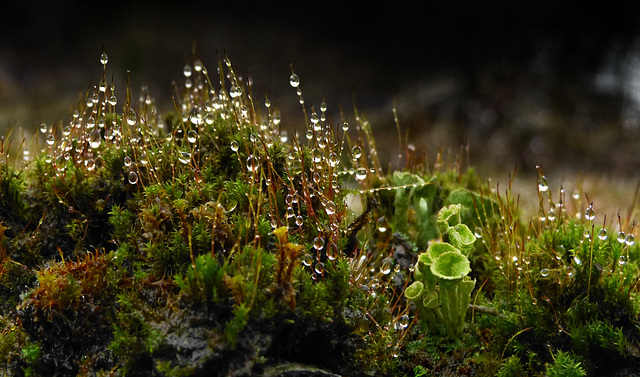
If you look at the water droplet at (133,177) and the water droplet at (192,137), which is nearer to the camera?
the water droplet at (133,177)

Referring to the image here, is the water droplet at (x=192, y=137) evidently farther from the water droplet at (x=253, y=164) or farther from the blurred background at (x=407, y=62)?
the blurred background at (x=407, y=62)

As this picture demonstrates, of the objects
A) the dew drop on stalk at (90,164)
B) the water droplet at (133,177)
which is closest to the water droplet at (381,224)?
the water droplet at (133,177)

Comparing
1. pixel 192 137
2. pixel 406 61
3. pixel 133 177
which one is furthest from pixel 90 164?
pixel 406 61

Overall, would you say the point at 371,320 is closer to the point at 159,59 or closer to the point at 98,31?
the point at 159,59

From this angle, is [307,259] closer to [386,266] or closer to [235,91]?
[386,266]

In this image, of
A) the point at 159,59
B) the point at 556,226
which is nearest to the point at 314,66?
the point at 159,59
